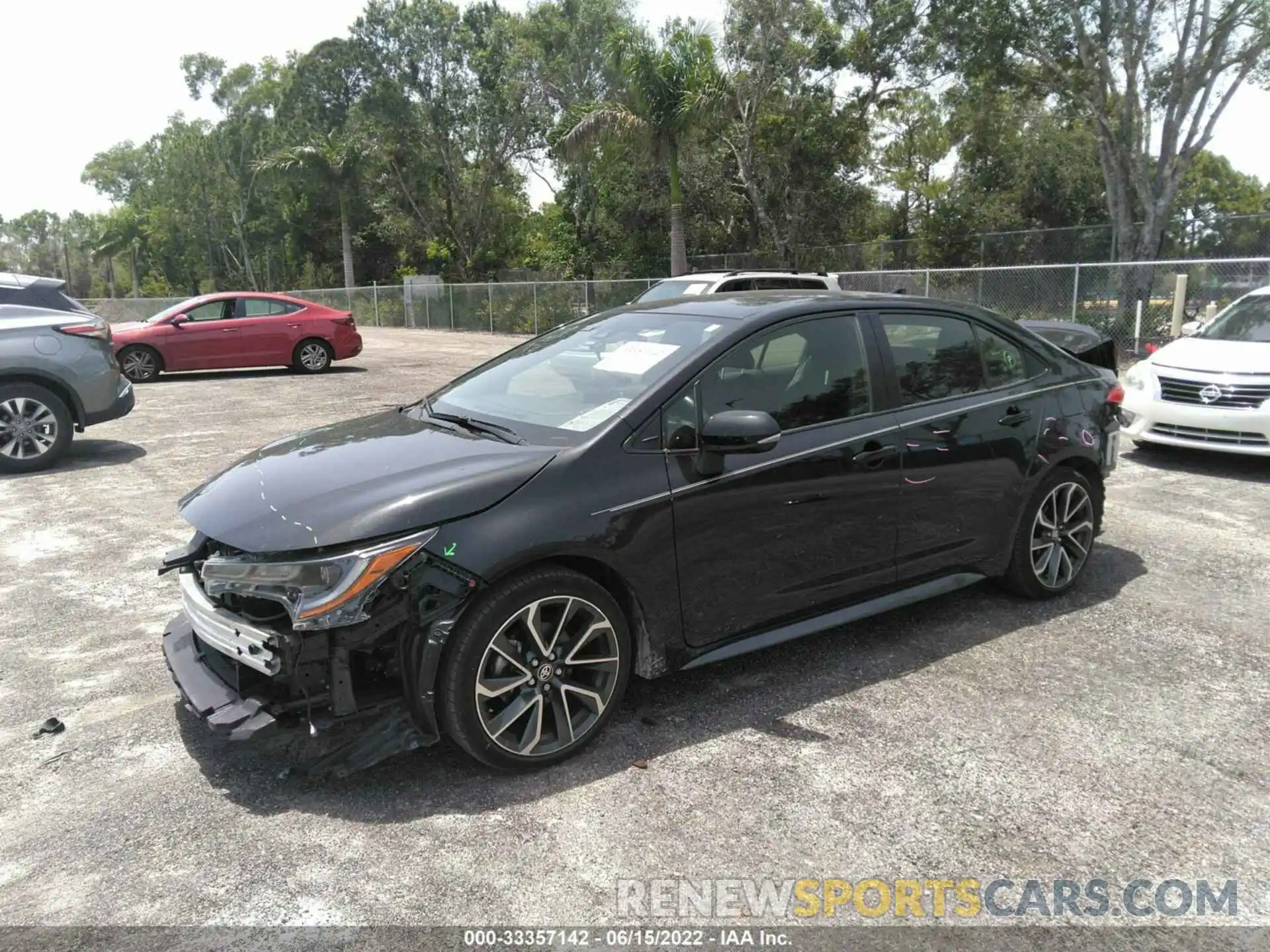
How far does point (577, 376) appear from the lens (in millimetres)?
4078

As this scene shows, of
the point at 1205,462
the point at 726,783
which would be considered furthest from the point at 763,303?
the point at 1205,462

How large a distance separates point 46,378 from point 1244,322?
37.0 feet

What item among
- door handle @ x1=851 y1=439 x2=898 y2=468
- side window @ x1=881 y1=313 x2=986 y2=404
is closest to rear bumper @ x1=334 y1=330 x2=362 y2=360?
side window @ x1=881 y1=313 x2=986 y2=404

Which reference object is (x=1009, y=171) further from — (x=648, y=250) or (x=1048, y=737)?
(x=1048, y=737)

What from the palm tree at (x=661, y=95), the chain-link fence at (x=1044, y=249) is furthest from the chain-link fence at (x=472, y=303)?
the chain-link fence at (x=1044, y=249)

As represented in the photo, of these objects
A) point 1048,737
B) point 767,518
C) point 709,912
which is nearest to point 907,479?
point 767,518

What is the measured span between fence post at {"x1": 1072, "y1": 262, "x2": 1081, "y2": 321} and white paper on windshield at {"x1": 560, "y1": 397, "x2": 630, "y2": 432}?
14365 millimetres

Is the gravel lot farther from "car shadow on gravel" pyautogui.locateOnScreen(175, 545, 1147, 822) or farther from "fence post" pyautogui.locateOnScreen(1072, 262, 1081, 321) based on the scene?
"fence post" pyautogui.locateOnScreen(1072, 262, 1081, 321)

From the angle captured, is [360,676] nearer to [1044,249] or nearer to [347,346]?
[347,346]

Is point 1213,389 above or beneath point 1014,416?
beneath

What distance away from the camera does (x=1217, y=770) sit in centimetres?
332

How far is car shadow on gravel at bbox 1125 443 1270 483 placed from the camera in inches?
317

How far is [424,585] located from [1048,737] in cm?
241

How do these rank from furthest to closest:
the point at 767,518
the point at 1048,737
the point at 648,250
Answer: the point at 648,250 → the point at 767,518 → the point at 1048,737
